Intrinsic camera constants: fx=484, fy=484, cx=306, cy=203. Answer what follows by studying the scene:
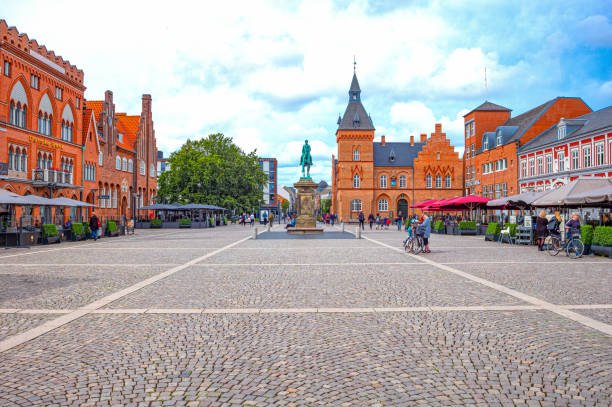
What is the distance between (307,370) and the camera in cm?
460

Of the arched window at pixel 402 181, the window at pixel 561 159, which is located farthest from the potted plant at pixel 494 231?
the arched window at pixel 402 181

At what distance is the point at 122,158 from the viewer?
5172cm

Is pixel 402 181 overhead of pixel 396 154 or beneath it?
beneath

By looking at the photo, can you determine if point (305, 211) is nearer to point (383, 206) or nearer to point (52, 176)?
point (52, 176)

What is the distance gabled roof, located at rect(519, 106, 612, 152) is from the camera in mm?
38678

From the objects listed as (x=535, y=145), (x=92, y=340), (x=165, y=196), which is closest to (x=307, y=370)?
(x=92, y=340)

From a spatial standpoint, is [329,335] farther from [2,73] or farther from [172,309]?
[2,73]

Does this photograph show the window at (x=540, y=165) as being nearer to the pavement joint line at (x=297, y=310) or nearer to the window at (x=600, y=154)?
the window at (x=600, y=154)

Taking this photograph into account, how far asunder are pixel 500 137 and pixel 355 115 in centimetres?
2554

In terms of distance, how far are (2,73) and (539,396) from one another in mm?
34180

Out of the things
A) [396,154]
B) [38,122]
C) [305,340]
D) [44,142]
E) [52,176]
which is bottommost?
[305,340]

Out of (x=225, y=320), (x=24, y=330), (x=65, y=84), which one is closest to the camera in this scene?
(x=24, y=330)

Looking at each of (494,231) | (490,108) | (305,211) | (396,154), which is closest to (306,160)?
(305,211)

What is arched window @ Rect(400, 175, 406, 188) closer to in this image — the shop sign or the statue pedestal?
the statue pedestal
